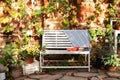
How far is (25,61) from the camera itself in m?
6.53

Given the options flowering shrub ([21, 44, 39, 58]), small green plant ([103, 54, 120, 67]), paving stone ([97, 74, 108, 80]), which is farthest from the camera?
small green plant ([103, 54, 120, 67])

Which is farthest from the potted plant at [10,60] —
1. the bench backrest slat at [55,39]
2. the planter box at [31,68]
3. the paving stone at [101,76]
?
the paving stone at [101,76]

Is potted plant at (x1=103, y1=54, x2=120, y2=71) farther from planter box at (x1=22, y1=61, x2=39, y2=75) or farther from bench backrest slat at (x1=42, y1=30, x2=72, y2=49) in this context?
planter box at (x1=22, y1=61, x2=39, y2=75)

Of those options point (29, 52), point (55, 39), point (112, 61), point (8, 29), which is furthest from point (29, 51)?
point (112, 61)

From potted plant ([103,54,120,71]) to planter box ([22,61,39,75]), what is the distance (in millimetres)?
1628

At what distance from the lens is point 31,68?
6566 mm

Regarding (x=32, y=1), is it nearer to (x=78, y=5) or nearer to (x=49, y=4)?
(x=49, y=4)

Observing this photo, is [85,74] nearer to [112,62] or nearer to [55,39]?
[112,62]

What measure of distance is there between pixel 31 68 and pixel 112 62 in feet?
6.27

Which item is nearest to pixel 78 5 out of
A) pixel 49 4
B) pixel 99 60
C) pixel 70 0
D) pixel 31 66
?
pixel 70 0

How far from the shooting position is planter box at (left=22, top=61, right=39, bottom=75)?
6.49 meters

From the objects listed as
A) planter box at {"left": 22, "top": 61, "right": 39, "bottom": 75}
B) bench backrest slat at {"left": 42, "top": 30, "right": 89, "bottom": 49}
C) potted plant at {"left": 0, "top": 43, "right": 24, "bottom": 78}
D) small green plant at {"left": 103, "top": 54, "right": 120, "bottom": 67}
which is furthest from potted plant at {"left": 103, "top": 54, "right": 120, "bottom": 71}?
potted plant at {"left": 0, "top": 43, "right": 24, "bottom": 78}

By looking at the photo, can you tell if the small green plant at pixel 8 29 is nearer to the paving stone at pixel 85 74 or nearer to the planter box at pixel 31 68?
the planter box at pixel 31 68

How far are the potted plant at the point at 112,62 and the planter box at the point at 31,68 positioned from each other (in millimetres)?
1628
